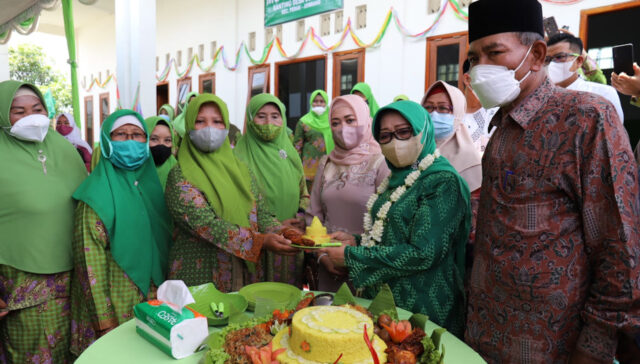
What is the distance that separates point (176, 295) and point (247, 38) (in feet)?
24.9

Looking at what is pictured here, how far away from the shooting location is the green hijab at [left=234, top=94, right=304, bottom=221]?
283 centimetres

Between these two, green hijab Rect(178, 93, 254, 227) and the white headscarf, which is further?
the white headscarf

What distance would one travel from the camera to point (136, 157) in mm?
2236

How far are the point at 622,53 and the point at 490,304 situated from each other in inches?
75.1

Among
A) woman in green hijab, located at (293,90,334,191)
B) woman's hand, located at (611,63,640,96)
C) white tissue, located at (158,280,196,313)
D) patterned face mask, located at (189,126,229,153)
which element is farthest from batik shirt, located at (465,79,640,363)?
woman in green hijab, located at (293,90,334,191)

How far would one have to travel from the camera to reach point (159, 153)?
3141 mm

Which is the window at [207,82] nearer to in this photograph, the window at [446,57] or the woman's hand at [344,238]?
the window at [446,57]

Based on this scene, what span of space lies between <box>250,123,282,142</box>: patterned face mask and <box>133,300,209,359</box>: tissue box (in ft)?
5.52

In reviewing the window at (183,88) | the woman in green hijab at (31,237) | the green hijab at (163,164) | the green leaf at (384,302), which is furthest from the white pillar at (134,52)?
the window at (183,88)

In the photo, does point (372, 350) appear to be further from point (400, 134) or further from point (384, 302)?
point (400, 134)

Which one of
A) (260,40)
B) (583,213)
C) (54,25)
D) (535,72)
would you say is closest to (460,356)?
(583,213)

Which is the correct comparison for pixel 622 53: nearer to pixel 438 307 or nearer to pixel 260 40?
pixel 438 307

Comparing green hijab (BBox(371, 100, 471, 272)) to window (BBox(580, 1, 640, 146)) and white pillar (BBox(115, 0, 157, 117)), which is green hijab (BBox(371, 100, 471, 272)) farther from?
white pillar (BBox(115, 0, 157, 117))

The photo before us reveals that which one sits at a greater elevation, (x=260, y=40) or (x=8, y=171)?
(x=260, y=40)
